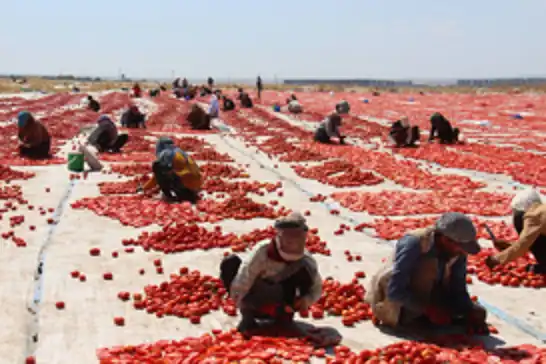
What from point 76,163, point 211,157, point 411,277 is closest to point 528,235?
point 411,277

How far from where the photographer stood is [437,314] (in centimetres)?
617

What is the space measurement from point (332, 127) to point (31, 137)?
11.1 metres

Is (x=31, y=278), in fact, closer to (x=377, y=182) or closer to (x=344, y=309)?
(x=344, y=309)

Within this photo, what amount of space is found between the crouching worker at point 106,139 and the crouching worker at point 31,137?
153 cm

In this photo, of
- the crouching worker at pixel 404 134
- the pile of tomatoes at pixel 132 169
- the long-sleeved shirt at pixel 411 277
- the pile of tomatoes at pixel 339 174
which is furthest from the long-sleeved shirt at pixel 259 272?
the crouching worker at pixel 404 134

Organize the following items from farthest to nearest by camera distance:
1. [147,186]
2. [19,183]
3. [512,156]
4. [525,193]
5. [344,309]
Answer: [512,156]
[19,183]
[147,186]
[525,193]
[344,309]

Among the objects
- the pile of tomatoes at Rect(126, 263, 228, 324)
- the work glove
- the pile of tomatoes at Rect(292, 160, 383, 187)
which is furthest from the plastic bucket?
the work glove

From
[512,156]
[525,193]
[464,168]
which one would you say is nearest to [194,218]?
[525,193]

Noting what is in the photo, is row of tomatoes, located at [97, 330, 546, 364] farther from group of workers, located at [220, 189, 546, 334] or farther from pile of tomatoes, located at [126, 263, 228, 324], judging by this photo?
pile of tomatoes, located at [126, 263, 228, 324]

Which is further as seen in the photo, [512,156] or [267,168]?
[512,156]

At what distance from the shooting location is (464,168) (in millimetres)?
17484

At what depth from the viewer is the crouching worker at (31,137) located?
58.8ft

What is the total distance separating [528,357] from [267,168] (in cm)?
1298

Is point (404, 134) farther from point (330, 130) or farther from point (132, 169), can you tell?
point (132, 169)
